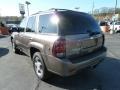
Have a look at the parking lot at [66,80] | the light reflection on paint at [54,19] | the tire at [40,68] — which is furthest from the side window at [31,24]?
the parking lot at [66,80]

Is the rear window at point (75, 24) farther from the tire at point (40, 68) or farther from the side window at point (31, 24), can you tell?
the side window at point (31, 24)

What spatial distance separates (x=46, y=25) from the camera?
217 inches

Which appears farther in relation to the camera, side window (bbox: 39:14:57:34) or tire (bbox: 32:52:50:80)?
tire (bbox: 32:52:50:80)

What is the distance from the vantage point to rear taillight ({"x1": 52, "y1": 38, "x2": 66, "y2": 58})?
479cm

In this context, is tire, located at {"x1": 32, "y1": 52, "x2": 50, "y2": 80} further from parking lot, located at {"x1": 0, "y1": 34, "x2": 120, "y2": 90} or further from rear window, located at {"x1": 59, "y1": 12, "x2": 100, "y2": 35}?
rear window, located at {"x1": 59, "y1": 12, "x2": 100, "y2": 35}

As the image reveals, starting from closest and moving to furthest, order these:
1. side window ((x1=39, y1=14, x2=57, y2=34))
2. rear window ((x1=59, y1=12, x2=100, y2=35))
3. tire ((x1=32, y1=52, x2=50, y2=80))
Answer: rear window ((x1=59, y1=12, x2=100, y2=35)), side window ((x1=39, y1=14, x2=57, y2=34)), tire ((x1=32, y1=52, x2=50, y2=80))

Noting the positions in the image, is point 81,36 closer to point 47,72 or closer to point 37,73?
point 47,72

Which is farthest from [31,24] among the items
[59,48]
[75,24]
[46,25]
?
[59,48]

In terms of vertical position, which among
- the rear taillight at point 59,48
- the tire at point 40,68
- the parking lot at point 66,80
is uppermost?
the rear taillight at point 59,48

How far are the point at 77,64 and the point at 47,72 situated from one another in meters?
1.06

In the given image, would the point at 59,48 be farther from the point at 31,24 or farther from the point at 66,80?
the point at 31,24

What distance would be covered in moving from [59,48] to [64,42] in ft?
0.62

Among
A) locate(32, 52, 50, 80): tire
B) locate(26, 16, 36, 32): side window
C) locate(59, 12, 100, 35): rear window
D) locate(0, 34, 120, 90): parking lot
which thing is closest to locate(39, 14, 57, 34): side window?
locate(59, 12, 100, 35): rear window

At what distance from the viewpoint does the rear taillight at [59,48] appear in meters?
4.79
